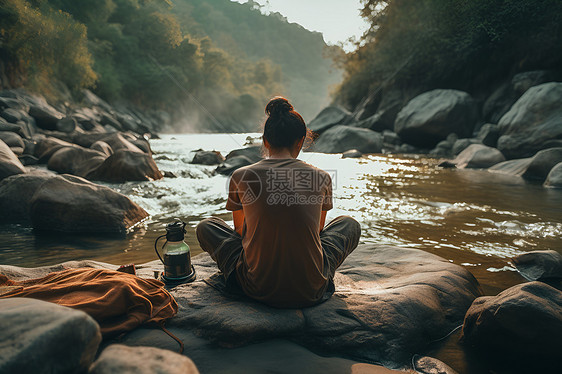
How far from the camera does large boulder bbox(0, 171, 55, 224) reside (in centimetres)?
491

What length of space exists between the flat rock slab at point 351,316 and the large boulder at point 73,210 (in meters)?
2.00

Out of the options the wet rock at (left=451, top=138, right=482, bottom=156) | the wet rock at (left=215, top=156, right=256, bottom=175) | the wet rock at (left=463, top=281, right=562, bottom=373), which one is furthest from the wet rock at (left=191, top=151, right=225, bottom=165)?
the wet rock at (left=463, top=281, right=562, bottom=373)

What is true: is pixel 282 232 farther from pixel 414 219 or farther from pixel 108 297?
pixel 414 219

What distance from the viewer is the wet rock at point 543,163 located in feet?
26.8

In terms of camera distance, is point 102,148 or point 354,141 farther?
point 354,141

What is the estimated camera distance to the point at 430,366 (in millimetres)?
1925

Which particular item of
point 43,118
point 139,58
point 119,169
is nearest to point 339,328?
point 119,169

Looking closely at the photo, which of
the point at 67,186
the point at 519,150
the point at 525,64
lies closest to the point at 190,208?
the point at 67,186

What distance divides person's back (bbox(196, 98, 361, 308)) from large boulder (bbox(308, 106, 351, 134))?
745 inches

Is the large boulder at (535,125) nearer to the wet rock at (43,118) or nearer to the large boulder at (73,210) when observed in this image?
the large boulder at (73,210)

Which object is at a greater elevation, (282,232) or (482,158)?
(482,158)

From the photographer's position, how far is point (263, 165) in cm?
217

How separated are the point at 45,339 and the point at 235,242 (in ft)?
4.31

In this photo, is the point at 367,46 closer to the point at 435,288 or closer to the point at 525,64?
the point at 525,64
